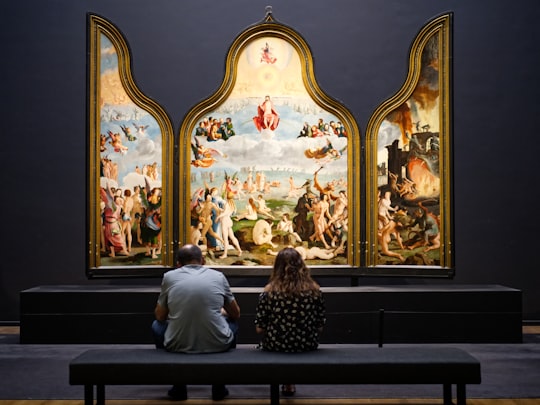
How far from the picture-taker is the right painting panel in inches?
397

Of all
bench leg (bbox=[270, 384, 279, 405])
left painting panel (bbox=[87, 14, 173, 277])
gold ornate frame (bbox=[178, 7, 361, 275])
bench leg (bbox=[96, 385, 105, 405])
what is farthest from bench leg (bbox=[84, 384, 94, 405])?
gold ornate frame (bbox=[178, 7, 361, 275])

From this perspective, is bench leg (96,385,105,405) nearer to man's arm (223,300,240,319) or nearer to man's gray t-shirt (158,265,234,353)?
man's gray t-shirt (158,265,234,353)

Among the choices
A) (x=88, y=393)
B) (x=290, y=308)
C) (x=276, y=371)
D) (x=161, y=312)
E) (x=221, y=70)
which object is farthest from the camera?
(x=221, y=70)

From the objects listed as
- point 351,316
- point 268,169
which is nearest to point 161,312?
point 351,316

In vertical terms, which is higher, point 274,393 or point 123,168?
point 123,168

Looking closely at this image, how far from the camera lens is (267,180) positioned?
34.0 ft

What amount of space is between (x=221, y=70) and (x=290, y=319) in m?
6.15

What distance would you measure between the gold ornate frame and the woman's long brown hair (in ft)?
13.8

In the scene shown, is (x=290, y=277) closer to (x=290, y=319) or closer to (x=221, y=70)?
(x=290, y=319)

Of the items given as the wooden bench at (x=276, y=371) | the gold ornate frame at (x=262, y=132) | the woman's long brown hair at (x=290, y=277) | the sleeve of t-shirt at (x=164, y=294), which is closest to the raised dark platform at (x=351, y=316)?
the gold ornate frame at (x=262, y=132)

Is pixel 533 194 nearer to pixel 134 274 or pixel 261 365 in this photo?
pixel 134 274

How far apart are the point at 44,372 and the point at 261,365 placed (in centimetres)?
323

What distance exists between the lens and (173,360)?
19.1 feet

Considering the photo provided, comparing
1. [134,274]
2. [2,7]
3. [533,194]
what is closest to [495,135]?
[533,194]
